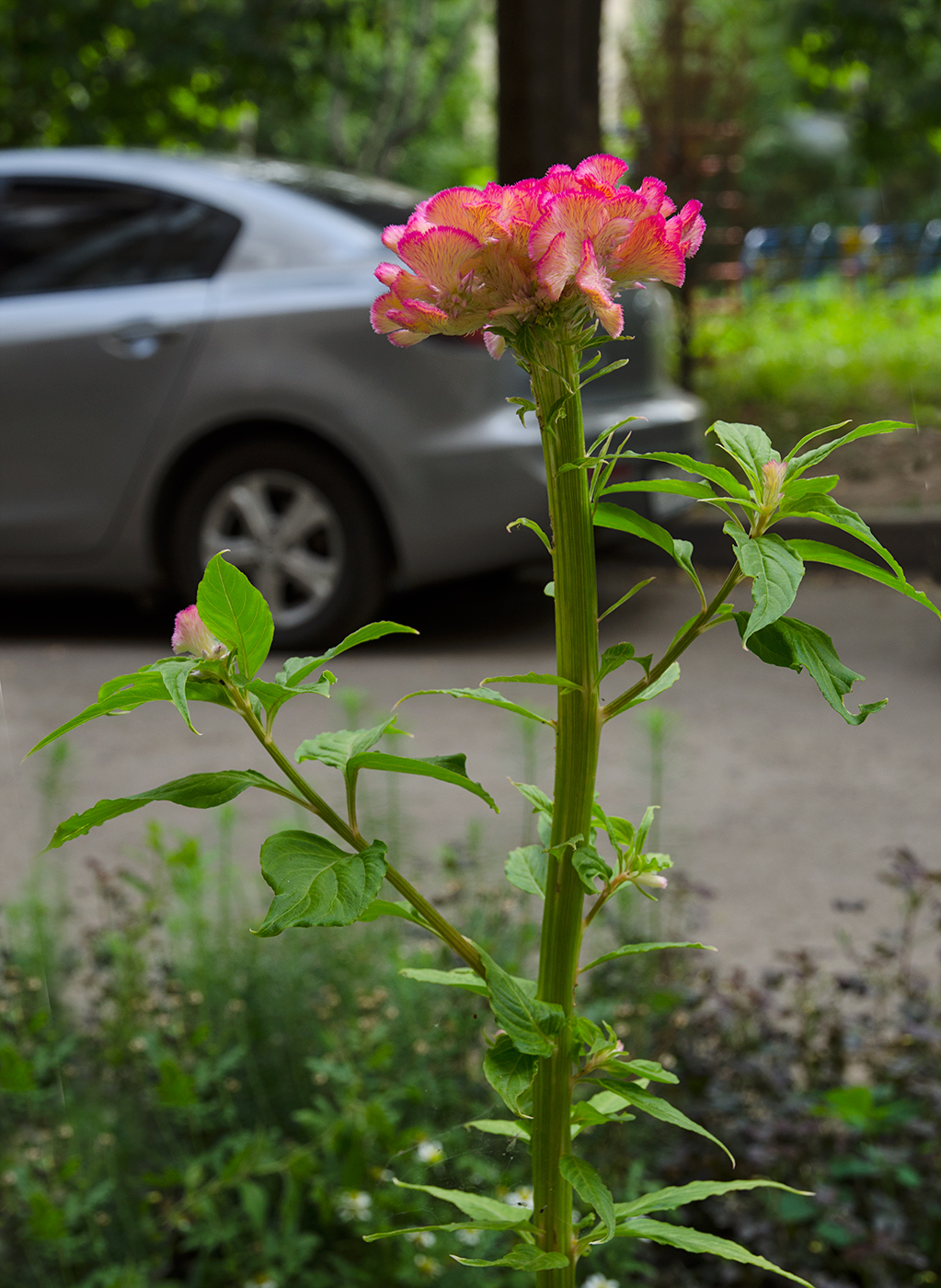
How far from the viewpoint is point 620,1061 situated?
0.58m

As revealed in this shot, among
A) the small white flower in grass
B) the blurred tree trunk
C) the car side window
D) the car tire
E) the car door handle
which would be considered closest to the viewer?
the small white flower in grass

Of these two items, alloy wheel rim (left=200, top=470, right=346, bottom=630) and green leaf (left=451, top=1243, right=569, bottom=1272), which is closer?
green leaf (left=451, top=1243, right=569, bottom=1272)

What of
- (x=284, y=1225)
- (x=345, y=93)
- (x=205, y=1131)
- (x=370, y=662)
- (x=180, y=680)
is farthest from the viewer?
(x=345, y=93)

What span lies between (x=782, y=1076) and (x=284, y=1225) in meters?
0.64

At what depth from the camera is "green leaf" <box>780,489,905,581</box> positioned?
489 millimetres

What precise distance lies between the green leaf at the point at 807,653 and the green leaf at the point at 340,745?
14cm

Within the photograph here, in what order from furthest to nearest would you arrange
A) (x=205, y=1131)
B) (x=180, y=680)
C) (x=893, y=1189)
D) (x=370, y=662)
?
1. (x=370, y=662)
2. (x=205, y=1131)
3. (x=893, y=1189)
4. (x=180, y=680)

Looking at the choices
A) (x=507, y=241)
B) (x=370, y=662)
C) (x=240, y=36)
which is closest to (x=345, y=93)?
(x=240, y=36)

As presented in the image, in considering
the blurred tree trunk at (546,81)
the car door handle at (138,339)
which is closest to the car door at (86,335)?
the car door handle at (138,339)

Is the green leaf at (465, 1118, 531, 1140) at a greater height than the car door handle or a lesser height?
lesser

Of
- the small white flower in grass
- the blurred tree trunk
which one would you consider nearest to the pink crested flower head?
the small white flower in grass

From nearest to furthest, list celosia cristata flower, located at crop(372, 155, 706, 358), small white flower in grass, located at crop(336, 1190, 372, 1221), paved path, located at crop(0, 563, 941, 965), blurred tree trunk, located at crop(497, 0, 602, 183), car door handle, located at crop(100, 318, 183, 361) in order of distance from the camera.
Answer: celosia cristata flower, located at crop(372, 155, 706, 358)
small white flower in grass, located at crop(336, 1190, 372, 1221)
paved path, located at crop(0, 563, 941, 965)
blurred tree trunk, located at crop(497, 0, 602, 183)
car door handle, located at crop(100, 318, 183, 361)

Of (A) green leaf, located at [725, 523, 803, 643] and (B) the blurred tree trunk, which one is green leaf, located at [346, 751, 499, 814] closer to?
(A) green leaf, located at [725, 523, 803, 643]

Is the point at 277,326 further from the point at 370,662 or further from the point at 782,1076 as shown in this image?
the point at 782,1076
